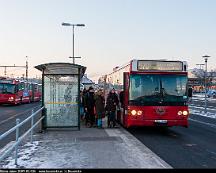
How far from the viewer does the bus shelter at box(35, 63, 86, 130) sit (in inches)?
731

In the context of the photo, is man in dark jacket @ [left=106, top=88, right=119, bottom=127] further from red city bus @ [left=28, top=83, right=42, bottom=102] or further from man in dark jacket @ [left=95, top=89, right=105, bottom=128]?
red city bus @ [left=28, top=83, right=42, bottom=102]

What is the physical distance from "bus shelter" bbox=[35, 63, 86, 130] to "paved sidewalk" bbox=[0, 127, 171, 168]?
1.78m

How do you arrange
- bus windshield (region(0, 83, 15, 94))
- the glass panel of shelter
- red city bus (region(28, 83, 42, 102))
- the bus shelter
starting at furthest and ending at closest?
red city bus (region(28, 83, 42, 102)) < bus windshield (region(0, 83, 15, 94)) < the glass panel of shelter < the bus shelter

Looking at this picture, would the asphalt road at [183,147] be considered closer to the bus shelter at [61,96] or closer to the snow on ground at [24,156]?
the bus shelter at [61,96]

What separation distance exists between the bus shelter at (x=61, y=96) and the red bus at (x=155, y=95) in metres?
2.23

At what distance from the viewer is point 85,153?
12.1 metres

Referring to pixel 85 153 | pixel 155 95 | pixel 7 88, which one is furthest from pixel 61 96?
pixel 7 88

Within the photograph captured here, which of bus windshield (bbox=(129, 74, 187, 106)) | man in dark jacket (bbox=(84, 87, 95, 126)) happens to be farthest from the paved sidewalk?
man in dark jacket (bbox=(84, 87, 95, 126))

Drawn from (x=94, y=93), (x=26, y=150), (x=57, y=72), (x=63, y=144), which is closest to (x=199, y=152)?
(x=63, y=144)

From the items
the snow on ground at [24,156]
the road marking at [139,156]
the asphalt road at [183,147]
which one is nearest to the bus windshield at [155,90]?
the asphalt road at [183,147]

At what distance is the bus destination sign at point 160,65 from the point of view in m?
18.5

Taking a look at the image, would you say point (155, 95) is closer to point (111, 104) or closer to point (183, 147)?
point (111, 104)

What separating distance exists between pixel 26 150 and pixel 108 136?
4487mm

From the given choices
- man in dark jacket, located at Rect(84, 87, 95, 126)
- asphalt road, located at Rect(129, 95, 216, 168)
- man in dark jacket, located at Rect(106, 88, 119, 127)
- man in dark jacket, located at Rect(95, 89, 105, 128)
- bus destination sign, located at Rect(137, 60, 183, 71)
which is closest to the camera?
asphalt road, located at Rect(129, 95, 216, 168)
